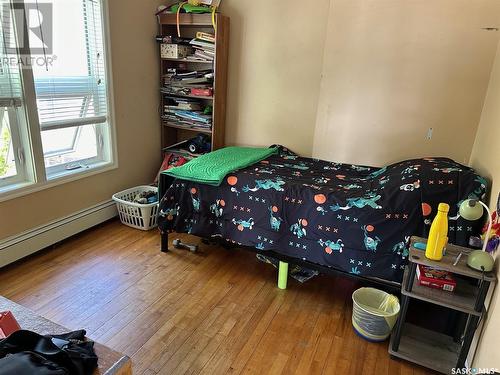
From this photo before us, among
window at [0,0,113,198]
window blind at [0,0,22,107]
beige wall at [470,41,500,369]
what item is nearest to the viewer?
beige wall at [470,41,500,369]

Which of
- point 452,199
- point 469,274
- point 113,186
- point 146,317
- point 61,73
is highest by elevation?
point 61,73

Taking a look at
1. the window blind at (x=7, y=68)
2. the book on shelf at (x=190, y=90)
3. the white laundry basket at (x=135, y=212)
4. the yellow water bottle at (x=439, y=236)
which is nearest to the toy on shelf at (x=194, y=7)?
the book on shelf at (x=190, y=90)

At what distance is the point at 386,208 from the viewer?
194 cm

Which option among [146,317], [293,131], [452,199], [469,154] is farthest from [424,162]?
[146,317]

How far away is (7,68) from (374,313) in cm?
268

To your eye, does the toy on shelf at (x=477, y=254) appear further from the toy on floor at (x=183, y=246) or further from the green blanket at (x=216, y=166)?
the toy on floor at (x=183, y=246)

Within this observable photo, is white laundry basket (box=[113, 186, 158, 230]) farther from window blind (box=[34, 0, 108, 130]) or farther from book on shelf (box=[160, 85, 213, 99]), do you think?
book on shelf (box=[160, 85, 213, 99])

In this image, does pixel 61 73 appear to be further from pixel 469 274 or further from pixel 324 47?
pixel 469 274

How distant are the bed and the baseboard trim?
0.80m

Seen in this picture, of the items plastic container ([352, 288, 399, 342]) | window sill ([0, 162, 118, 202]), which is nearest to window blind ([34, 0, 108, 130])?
window sill ([0, 162, 118, 202])

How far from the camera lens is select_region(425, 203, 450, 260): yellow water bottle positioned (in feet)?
5.13

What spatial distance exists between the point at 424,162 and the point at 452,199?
420mm

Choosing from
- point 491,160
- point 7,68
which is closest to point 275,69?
point 491,160

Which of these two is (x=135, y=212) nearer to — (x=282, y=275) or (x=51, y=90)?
(x=51, y=90)
